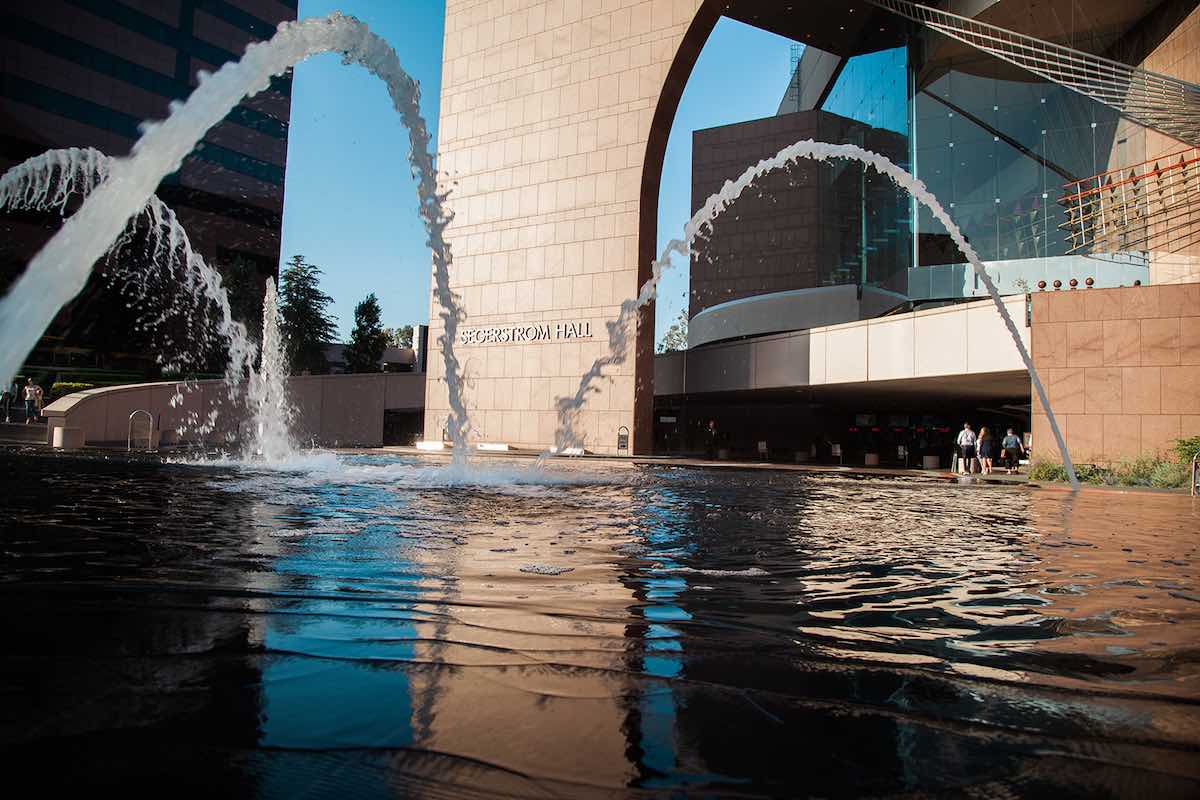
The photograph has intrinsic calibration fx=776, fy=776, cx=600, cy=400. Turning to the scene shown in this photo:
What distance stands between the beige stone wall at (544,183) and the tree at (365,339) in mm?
24133

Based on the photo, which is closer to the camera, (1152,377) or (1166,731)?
(1166,731)

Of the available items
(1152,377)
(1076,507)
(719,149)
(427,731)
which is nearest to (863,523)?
(1076,507)

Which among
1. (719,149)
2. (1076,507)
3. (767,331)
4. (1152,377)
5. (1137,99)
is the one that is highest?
(719,149)

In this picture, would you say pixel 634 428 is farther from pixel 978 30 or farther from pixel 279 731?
pixel 279 731

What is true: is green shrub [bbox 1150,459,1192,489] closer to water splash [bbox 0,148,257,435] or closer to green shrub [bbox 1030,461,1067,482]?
green shrub [bbox 1030,461,1067,482]

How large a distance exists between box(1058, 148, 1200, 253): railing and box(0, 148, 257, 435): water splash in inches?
1519

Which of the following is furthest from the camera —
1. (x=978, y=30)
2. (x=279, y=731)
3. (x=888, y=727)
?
(x=978, y=30)

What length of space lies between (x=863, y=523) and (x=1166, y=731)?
620cm

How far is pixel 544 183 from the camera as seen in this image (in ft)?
104

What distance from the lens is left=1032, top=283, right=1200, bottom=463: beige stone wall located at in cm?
1988

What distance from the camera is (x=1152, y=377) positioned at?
20188mm

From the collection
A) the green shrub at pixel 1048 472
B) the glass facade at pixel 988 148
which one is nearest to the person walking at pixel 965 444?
the green shrub at pixel 1048 472

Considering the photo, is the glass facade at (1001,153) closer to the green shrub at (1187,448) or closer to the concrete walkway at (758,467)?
the concrete walkway at (758,467)

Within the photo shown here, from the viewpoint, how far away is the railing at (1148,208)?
21406mm
